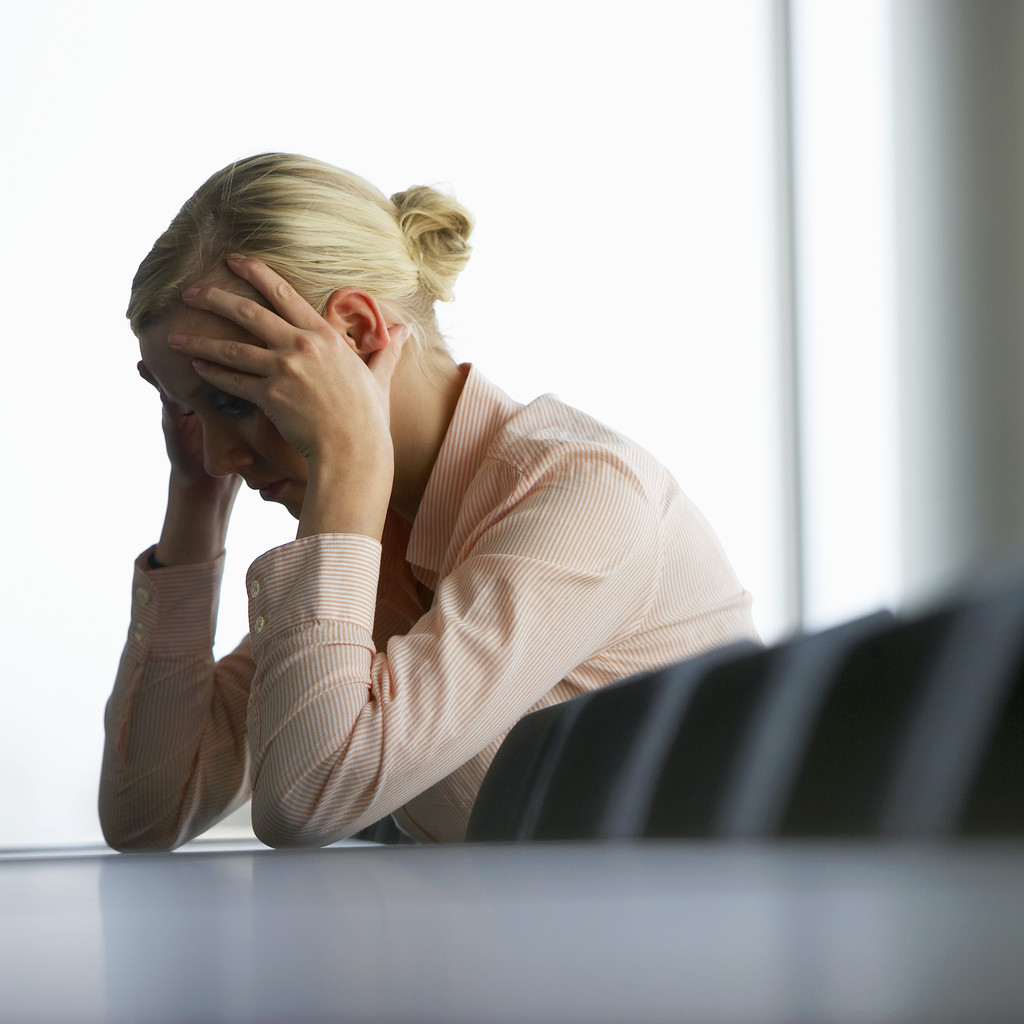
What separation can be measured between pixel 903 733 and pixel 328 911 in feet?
1.26

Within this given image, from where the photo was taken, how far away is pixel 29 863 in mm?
379

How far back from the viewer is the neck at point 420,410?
99 centimetres

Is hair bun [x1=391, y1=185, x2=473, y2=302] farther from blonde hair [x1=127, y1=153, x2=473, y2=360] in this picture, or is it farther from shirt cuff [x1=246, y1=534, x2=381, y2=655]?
shirt cuff [x1=246, y1=534, x2=381, y2=655]

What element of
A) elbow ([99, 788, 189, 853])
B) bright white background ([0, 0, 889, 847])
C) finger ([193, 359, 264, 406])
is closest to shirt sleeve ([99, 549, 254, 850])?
elbow ([99, 788, 189, 853])

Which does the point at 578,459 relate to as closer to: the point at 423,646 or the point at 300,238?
the point at 423,646

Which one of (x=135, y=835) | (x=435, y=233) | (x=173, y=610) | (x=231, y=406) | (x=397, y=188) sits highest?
(x=397, y=188)

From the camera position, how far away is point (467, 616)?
72cm

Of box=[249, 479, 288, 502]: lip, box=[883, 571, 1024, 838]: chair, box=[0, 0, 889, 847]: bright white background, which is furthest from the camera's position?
box=[0, 0, 889, 847]: bright white background

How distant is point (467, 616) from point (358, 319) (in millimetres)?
352

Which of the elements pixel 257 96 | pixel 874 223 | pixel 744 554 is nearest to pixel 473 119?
pixel 257 96

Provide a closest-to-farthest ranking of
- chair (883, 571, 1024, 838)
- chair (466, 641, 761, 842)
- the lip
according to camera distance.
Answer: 1. chair (883, 571, 1024, 838)
2. chair (466, 641, 761, 842)
3. the lip

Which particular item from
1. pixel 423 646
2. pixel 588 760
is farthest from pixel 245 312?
pixel 588 760

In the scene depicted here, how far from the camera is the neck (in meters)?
0.99

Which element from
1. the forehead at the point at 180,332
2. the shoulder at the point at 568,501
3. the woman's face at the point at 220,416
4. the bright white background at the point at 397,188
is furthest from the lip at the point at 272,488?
the bright white background at the point at 397,188
